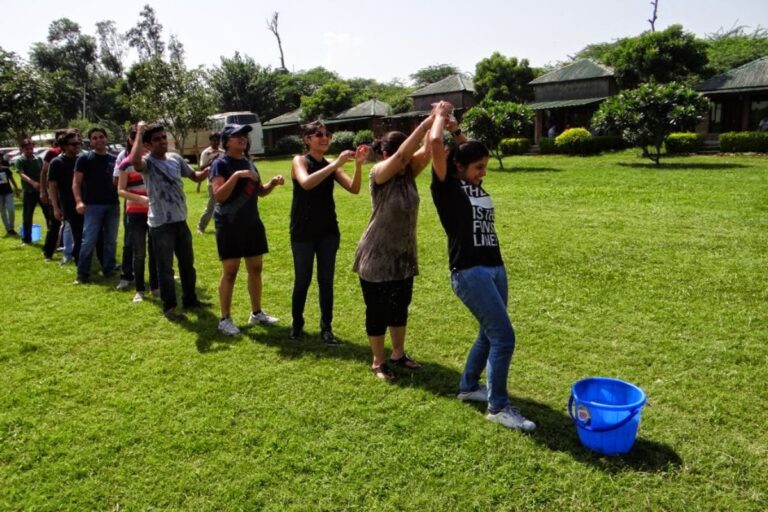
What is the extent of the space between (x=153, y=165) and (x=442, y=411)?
11.5ft

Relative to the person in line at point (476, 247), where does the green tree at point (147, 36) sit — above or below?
above

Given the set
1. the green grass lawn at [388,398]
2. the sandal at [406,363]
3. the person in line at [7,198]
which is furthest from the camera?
the person in line at [7,198]

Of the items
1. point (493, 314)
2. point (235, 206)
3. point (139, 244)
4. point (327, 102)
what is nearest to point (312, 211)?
point (235, 206)

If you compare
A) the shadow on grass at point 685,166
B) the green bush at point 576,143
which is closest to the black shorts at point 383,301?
the shadow on grass at point 685,166

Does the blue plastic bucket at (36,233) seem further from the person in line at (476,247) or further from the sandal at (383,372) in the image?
the person in line at (476,247)

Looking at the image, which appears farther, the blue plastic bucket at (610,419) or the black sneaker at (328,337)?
the black sneaker at (328,337)

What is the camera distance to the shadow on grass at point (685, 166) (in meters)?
17.5

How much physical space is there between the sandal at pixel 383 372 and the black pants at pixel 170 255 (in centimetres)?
249

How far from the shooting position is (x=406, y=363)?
4.38m

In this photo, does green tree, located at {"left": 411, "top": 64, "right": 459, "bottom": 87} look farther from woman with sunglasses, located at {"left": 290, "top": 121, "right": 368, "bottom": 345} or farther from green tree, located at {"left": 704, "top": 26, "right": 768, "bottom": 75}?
woman with sunglasses, located at {"left": 290, "top": 121, "right": 368, "bottom": 345}

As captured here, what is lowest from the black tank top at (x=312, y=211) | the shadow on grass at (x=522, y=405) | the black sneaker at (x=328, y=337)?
the shadow on grass at (x=522, y=405)

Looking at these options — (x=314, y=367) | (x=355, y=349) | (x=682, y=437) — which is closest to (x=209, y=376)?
(x=314, y=367)

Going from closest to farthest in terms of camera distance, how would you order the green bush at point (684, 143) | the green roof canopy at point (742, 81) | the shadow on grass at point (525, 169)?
the shadow on grass at point (525, 169), the green bush at point (684, 143), the green roof canopy at point (742, 81)

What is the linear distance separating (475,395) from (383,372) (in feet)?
2.37
